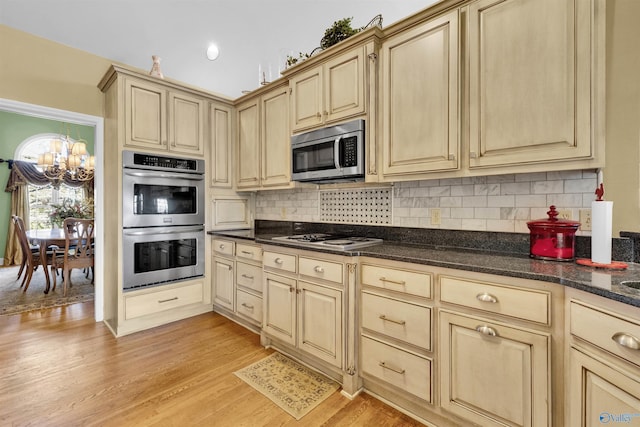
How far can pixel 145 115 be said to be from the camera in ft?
9.37

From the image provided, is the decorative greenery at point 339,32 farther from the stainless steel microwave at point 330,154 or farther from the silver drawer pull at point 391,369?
the silver drawer pull at point 391,369

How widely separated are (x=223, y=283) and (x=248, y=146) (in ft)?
5.06

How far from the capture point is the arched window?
6.39 metres

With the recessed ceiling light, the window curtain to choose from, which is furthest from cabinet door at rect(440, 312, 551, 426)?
the window curtain

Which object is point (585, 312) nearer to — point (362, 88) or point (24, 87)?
point (362, 88)

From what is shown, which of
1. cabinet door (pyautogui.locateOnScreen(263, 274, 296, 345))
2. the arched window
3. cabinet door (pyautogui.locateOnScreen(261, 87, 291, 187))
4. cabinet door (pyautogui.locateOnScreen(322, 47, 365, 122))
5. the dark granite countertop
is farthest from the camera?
the arched window

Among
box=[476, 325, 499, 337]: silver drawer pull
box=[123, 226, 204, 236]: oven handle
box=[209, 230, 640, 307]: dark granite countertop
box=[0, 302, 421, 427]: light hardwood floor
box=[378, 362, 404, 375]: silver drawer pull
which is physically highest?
box=[123, 226, 204, 236]: oven handle

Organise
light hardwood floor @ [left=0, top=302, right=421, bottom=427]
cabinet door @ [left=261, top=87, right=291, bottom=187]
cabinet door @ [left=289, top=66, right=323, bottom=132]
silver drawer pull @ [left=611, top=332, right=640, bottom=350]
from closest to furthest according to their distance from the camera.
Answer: silver drawer pull @ [left=611, top=332, right=640, bottom=350] → light hardwood floor @ [left=0, top=302, right=421, bottom=427] → cabinet door @ [left=289, top=66, right=323, bottom=132] → cabinet door @ [left=261, top=87, right=291, bottom=187]

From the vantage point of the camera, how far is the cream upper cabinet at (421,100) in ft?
5.76

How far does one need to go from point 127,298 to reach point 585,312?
3309 mm

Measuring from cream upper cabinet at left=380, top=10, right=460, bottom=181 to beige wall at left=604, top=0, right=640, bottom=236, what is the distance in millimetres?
729

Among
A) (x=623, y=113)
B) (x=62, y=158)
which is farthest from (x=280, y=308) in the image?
(x=62, y=158)

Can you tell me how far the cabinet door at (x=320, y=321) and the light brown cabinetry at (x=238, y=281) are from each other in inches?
27.2

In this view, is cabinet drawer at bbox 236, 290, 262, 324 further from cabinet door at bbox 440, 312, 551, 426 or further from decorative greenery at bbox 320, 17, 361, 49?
decorative greenery at bbox 320, 17, 361, 49
